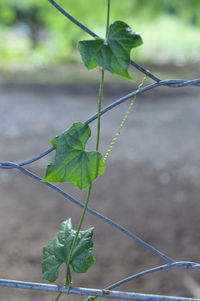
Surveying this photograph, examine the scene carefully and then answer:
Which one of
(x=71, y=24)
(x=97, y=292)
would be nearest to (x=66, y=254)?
(x=97, y=292)

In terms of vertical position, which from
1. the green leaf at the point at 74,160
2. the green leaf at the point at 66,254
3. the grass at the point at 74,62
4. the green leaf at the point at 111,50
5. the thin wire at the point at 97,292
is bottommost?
the thin wire at the point at 97,292

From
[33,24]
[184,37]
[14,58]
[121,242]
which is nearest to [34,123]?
[121,242]

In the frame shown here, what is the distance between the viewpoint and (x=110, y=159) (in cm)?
425

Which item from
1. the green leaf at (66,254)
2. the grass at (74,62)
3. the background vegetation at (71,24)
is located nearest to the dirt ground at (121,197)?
the grass at (74,62)

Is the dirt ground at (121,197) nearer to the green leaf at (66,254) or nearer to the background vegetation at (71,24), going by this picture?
the green leaf at (66,254)

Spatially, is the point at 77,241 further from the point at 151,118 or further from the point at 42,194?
the point at 151,118

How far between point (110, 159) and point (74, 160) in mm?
3640

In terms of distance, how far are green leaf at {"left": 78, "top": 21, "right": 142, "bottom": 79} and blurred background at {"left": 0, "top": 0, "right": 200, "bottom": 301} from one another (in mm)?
1969

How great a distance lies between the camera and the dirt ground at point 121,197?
2.57 m

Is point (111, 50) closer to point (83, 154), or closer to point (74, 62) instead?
point (83, 154)

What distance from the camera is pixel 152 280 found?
8.14 ft

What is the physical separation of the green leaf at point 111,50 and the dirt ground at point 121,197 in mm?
1945

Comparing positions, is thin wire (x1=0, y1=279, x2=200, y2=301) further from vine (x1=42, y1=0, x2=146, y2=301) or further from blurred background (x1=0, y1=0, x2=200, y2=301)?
blurred background (x1=0, y1=0, x2=200, y2=301)

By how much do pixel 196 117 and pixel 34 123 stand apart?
179 centimetres
